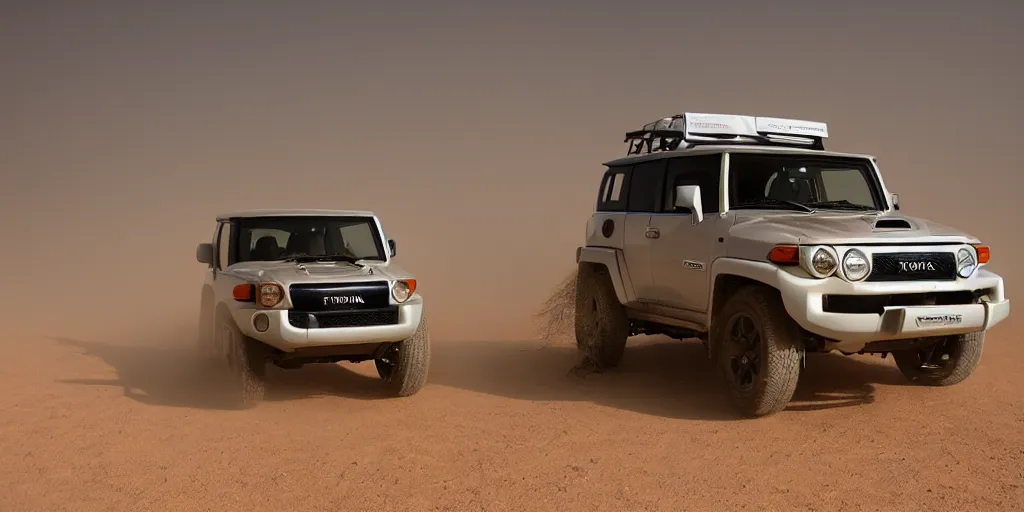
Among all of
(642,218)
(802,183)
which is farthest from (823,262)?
(642,218)

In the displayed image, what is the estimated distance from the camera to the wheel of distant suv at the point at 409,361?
27.9ft

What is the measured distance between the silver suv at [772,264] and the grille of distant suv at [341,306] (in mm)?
2533

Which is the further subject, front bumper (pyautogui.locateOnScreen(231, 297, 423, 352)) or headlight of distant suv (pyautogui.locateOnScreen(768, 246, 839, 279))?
front bumper (pyautogui.locateOnScreen(231, 297, 423, 352))

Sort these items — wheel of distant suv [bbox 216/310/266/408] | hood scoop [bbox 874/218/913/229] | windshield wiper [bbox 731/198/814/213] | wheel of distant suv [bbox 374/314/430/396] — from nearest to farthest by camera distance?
1. hood scoop [bbox 874/218/913/229]
2. windshield wiper [bbox 731/198/814/213]
3. wheel of distant suv [bbox 216/310/266/408]
4. wheel of distant suv [bbox 374/314/430/396]

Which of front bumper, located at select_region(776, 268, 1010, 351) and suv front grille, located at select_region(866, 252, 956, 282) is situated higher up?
suv front grille, located at select_region(866, 252, 956, 282)

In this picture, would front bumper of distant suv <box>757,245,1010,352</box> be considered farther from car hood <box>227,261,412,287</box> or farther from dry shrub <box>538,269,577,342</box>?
dry shrub <box>538,269,577,342</box>

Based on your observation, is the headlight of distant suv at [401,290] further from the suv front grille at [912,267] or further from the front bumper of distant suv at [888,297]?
the suv front grille at [912,267]

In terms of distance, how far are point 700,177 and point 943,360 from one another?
8.85ft

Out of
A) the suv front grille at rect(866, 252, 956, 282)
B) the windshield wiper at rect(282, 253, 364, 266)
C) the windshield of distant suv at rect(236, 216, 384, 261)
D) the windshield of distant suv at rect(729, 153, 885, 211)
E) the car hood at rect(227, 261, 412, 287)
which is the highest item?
→ the windshield of distant suv at rect(729, 153, 885, 211)

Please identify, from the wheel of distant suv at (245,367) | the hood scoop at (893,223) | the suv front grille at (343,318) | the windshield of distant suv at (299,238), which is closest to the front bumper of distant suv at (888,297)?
the hood scoop at (893,223)

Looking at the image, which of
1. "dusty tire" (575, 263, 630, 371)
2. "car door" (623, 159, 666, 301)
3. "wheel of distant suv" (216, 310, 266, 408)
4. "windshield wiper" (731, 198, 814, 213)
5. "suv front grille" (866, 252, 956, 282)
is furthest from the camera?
"dusty tire" (575, 263, 630, 371)

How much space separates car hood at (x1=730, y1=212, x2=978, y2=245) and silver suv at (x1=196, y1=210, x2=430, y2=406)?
312 centimetres

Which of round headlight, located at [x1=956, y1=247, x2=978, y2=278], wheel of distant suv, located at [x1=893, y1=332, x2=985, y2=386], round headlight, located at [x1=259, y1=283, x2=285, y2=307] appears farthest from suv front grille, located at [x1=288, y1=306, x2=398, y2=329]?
round headlight, located at [x1=956, y1=247, x2=978, y2=278]

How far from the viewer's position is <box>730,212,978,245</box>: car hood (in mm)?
6703
